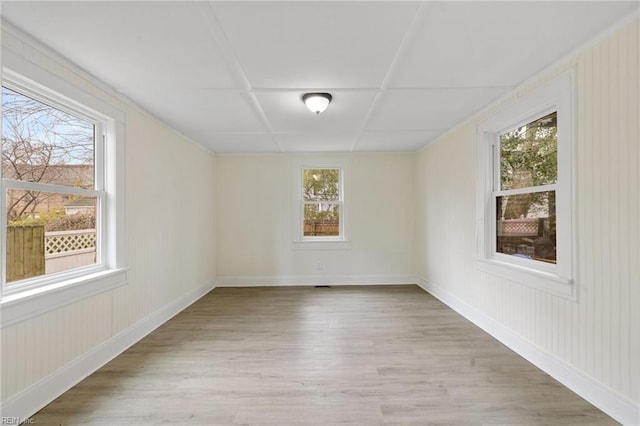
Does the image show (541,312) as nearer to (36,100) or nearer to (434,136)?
(434,136)

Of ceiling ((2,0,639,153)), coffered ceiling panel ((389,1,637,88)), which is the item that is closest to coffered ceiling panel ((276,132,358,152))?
ceiling ((2,0,639,153))

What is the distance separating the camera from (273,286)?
16.9ft

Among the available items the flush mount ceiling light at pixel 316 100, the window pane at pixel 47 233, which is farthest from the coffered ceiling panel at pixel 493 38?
the window pane at pixel 47 233

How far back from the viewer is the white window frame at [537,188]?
6.86ft

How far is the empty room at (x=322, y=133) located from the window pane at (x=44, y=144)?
0.05 feet

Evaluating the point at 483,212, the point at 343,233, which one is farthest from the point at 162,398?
the point at 343,233

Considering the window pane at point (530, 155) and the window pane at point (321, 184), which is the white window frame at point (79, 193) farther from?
the window pane at point (530, 155)

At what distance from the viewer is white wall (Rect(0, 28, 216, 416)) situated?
1.83m

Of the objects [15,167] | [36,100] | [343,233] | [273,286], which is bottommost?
[273,286]

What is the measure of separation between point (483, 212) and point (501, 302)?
0.91 meters

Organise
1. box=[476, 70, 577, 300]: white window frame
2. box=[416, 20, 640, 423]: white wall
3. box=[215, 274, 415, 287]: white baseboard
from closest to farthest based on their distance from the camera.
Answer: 1. box=[416, 20, 640, 423]: white wall
2. box=[476, 70, 577, 300]: white window frame
3. box=[215, 274, 415, 287]: white baseboard

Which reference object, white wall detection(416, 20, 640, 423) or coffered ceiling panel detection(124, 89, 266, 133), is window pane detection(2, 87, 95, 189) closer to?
coffered ceiling panel detection(124, 89, 266, 133)

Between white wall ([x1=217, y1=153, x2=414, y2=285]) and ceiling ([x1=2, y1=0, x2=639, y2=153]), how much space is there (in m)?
2.02

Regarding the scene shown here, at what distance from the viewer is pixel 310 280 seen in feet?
17.0
